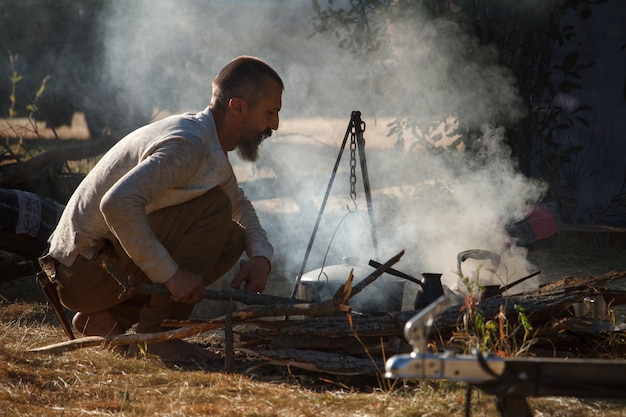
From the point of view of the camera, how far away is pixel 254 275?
4.40 metres

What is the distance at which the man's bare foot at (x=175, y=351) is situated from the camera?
4184 millimetres

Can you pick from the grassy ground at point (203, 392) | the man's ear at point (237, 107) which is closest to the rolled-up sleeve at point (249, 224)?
the man's ear at point (237, 107)

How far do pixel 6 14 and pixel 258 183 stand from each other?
410 cm

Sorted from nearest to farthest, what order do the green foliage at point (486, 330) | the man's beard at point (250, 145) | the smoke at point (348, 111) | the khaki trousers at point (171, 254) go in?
the green foliage at point (486, 330)
the khaki trousers at point (171, 254)
the man's beard at point (250, 145)
the smoke at point (348, 111)

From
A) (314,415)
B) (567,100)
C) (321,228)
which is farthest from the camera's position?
(567,100)

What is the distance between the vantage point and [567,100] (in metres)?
8.28

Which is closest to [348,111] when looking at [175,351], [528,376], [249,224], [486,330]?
[249,224]

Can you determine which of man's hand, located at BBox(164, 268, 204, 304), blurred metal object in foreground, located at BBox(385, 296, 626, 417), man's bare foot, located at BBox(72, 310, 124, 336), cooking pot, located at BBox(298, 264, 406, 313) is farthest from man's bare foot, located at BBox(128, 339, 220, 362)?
blurred metal object in foreground, located at BBox(385, 296, 626, 417)

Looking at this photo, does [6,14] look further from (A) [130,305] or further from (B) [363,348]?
(B) [363,348]

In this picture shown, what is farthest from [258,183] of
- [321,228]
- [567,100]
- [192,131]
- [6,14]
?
[192,131]

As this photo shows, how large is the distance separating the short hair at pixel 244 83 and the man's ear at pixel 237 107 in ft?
0.09

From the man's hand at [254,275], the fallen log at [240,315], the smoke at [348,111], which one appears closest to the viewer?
the fallen log at [240,315]

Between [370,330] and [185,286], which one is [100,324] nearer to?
[185,286]

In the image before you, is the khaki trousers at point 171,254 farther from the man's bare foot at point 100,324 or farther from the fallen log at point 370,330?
the fallen log at point 370,330
